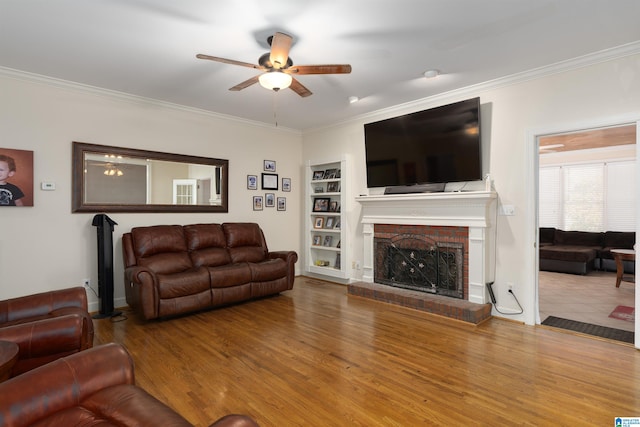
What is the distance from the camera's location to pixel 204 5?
2471mm

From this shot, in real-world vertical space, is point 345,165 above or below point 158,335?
above

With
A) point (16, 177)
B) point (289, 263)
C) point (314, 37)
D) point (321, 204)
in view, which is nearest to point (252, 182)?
point (321, 204)

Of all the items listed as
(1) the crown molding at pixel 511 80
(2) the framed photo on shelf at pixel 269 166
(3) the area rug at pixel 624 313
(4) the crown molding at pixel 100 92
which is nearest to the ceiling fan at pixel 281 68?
(1) the crown molding at pixel 511 80

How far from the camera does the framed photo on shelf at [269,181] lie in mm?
5863

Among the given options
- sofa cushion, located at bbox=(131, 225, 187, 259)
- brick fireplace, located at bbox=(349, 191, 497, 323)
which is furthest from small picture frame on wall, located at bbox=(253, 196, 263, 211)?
brick fireplace, located at bbox=(349, 191, 497, 323)

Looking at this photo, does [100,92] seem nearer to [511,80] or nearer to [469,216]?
[469,216]

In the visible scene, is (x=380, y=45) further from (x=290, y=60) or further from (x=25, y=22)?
(x=25, y=22)

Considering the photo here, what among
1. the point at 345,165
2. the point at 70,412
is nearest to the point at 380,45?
the point at 345,165

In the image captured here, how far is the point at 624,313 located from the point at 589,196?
427 centimetres

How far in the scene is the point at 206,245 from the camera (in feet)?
15.4

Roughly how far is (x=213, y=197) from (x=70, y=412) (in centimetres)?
401

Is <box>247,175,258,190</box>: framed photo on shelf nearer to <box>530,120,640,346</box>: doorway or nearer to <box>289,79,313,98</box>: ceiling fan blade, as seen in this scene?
<box>289,79,313,98</box>: ceiling fan blade

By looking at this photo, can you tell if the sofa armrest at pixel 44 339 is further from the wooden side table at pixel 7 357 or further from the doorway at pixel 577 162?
the doorway at pixel 577 162

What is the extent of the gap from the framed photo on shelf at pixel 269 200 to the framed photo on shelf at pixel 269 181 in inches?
4.9
